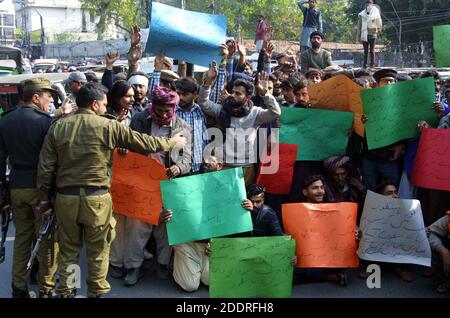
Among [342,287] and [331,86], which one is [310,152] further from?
[342,287]

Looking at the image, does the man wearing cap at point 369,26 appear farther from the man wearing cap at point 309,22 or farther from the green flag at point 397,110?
the green flag at point 397,110

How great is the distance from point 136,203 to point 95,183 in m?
0.80

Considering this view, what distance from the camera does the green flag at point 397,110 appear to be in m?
4.99

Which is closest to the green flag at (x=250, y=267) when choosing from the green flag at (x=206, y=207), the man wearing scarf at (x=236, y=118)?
the green flag at (x=206, y=207)

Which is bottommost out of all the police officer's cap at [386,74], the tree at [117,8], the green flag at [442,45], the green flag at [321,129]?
the green flag at [321,129]

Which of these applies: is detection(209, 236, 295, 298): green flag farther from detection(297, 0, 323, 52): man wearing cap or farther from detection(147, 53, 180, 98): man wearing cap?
detection(297, 0, 323, 52): man wearing cap

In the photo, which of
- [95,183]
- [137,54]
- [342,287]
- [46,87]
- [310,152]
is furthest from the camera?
[137,54]

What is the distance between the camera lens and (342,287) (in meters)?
4.74

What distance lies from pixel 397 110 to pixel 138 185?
93.0 inches

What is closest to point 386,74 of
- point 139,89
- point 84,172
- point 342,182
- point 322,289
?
point 342,182

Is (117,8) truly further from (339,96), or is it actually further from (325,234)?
(325,234)

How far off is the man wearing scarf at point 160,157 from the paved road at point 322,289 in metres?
0.13

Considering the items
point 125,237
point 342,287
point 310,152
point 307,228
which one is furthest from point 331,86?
point 125,237

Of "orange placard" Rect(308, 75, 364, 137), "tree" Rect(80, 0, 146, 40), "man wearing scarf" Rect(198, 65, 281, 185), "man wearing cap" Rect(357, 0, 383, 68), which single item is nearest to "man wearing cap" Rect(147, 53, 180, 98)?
"man wearing scarf" Rect(198, 65, 281, 185)
